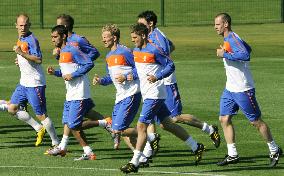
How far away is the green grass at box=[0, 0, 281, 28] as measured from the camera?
58500 millimetres

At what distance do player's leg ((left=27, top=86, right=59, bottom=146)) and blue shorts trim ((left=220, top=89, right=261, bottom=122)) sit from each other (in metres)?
3.37

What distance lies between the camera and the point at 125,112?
17.8m

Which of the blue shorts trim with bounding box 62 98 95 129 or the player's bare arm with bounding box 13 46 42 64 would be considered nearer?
the blue shorts trim with bounding box 62 98 95 129

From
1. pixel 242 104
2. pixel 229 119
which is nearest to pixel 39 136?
pixel 229 119

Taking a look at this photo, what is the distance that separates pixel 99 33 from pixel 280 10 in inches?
499

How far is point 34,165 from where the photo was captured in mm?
17922

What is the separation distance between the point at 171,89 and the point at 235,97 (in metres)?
2.20

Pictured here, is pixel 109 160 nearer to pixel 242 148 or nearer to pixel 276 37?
pixel 242 148

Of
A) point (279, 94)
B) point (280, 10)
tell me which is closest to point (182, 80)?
point (279, 94)

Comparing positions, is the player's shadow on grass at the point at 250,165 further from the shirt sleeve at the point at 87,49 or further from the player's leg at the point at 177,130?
the shirt sleeve at the point at 87,49

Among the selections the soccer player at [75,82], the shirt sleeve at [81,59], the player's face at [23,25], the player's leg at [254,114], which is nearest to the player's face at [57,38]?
the soccer player at [75,82]

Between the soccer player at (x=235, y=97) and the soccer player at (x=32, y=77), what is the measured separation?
11.2ft

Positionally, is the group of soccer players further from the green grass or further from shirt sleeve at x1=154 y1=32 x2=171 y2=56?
the green grass

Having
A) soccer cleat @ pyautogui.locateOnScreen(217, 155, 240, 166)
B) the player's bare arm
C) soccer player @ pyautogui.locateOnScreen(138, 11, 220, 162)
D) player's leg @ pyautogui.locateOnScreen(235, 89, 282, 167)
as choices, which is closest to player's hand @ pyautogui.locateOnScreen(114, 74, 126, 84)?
soccer player @ pyautogui.locateOnScreen(138, 11, 220, 162)
